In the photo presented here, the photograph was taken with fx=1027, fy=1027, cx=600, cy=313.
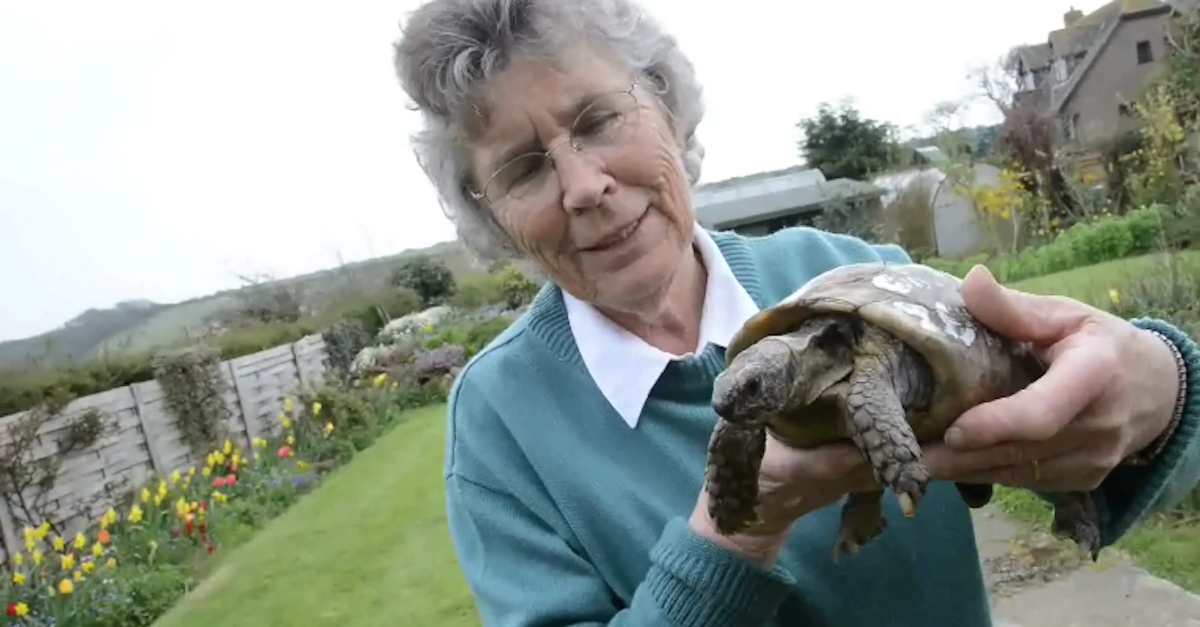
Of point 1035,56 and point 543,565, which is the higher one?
point 1035,56

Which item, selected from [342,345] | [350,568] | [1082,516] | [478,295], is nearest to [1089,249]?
[342,345]

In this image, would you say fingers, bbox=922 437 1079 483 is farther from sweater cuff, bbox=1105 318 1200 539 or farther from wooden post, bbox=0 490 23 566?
wooden post, bbox=0 490 23 566

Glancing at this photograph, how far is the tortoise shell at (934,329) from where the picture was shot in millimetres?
1555

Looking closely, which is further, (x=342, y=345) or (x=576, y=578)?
(x=342, y=345)

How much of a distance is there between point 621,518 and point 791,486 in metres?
0.45

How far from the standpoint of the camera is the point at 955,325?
160 centimetres

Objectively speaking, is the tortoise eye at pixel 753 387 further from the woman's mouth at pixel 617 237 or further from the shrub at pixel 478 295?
the shrub at pixel 478 295

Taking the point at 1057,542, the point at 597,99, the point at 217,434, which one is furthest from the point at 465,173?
the point at 217,434

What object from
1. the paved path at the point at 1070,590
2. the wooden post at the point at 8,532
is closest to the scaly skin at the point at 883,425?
the paved path at the point at 1070,590

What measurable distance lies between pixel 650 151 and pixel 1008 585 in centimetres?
355

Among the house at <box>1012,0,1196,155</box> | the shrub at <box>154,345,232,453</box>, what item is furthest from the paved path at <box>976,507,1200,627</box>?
the house at <box>1012,0,1196,155</box>

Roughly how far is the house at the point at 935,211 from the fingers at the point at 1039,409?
2226 centimetres

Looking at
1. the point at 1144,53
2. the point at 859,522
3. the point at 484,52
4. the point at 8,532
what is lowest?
the point at 8,532

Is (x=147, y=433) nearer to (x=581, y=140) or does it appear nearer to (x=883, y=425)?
(x=581, y=140)
